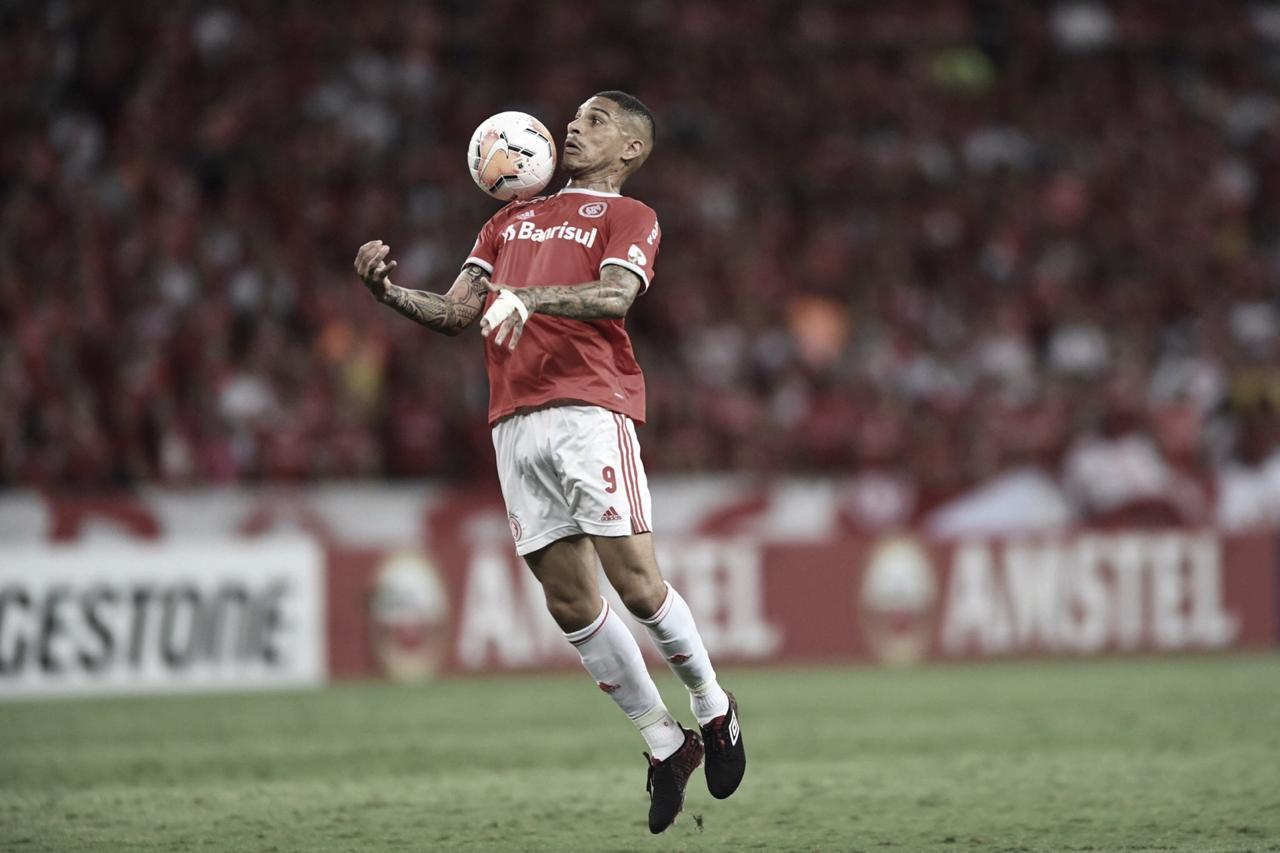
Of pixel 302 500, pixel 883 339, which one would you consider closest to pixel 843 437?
pixel 883 339

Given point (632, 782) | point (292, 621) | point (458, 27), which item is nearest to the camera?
point (632, 782)

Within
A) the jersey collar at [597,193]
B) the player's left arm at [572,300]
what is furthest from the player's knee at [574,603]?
the jersey collar at [597,193]

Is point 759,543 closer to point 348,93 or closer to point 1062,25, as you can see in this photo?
point 348,93

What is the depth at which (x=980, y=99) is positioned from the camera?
20.9 meters

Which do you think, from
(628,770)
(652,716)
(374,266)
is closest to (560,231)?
(374,266)

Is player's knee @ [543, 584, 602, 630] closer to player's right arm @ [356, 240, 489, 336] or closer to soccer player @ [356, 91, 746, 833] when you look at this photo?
soccer player @ [356, 91, 746, 833]

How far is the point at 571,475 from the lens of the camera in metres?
5.84

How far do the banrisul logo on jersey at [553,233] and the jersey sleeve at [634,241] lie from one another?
82 millimetres

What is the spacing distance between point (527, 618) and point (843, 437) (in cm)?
370

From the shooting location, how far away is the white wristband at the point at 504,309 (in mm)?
5320

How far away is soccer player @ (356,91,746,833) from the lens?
5852 millimetres

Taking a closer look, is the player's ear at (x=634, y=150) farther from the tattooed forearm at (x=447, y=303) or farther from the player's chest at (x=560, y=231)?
the tattooed forearm at (x=447, y=303)

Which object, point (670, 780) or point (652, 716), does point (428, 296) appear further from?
point (670, 780)

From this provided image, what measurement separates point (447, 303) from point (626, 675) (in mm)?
1423
